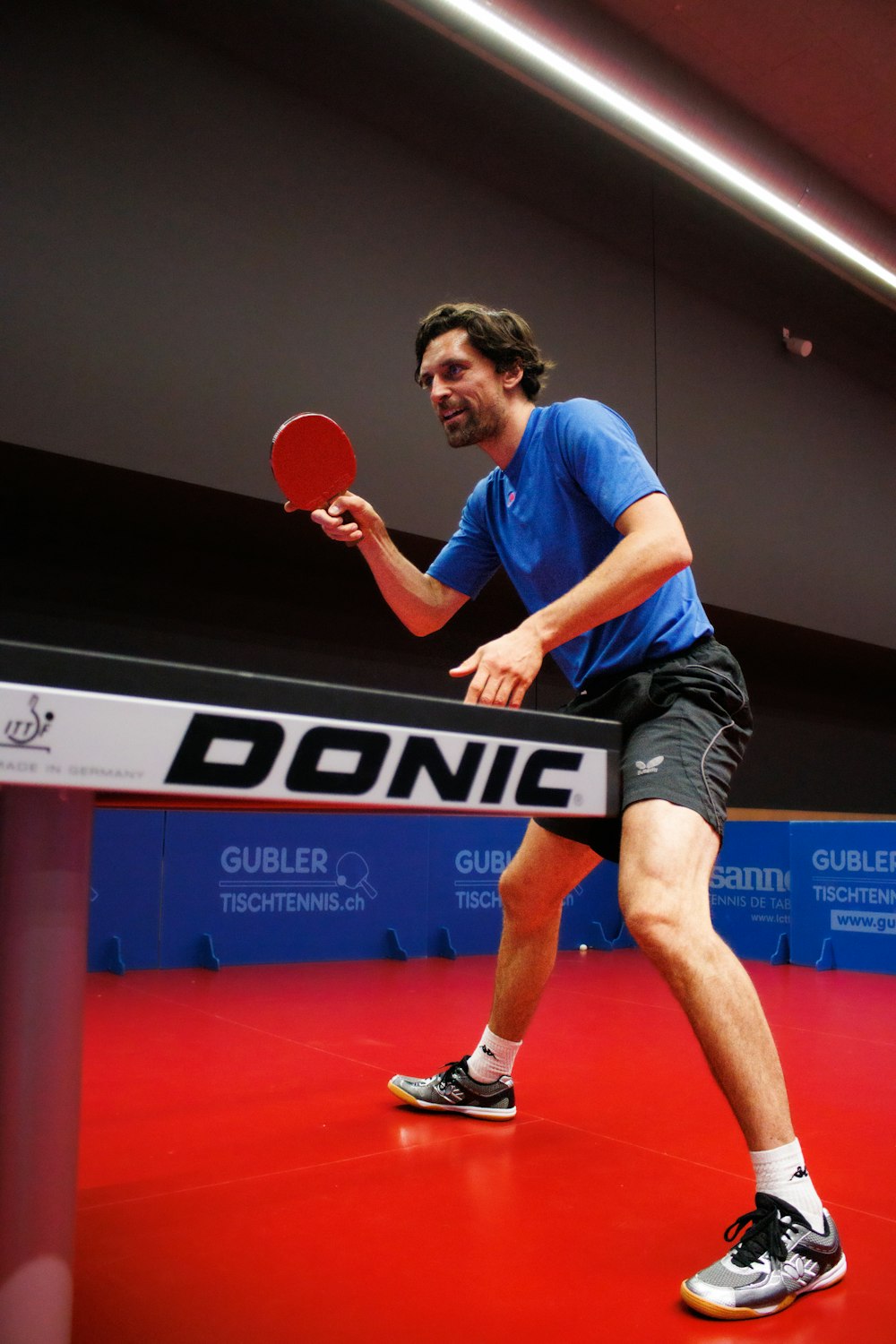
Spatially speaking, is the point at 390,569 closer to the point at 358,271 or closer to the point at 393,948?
the point at 393,948

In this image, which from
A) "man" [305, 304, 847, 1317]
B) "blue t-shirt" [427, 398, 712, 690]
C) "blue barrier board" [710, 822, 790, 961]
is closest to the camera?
"man" [305, 304, 847, 1317]

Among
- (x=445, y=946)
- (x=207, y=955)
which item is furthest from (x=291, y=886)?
(x=445, y=946)

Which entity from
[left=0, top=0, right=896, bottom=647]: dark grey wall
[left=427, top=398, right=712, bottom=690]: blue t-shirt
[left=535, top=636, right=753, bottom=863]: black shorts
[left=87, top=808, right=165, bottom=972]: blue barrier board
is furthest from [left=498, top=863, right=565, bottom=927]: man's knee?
[left=0, top=0, right=896, bottom=647]: dark grey wall

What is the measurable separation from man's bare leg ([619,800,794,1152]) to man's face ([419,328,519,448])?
2.34 ft

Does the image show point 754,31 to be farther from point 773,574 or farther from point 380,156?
point 773,574

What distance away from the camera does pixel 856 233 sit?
5098 millimetres

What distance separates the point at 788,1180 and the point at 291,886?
2864mm

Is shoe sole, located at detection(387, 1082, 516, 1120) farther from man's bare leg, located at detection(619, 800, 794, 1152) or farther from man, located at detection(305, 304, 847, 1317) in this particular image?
man's bare leg, located at detection(619, 800, 794, 1152)

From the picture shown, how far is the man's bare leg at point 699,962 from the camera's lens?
4.09 feet

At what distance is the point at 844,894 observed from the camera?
4.25 metres

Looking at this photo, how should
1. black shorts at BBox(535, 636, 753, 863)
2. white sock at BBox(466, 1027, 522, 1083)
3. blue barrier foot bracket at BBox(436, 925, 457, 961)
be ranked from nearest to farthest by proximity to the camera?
black shorts at BBox(535, 636, 753, 863), white sock at BBox(466, 1027, 522, 1083), blue barrier foot bracket at BBox(436, 925, 457, 961)

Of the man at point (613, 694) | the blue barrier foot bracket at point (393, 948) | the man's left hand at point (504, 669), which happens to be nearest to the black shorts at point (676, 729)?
the man at point (613, 694)

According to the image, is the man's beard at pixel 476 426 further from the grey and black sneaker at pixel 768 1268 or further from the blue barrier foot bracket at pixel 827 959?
the blue barrier foot bracket at pixel 827 959

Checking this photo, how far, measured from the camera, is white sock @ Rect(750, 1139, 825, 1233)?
48.8 inches
